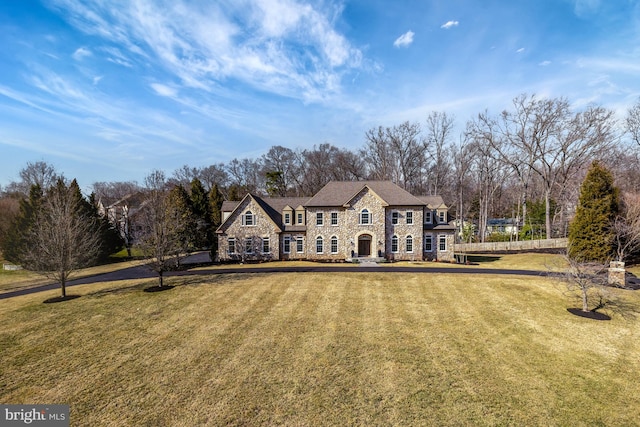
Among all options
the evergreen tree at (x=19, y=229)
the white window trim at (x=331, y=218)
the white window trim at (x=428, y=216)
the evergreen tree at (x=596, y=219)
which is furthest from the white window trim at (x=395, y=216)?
the evergreen tree at (x=19, y=229)

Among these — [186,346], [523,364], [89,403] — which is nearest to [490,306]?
[523,364]

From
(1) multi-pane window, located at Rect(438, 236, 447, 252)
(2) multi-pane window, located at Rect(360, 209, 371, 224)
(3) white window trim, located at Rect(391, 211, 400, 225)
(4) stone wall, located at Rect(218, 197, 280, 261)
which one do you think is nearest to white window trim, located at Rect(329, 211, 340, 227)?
(2) multi-pane window, located at Rect(360, 209, 371, 224)

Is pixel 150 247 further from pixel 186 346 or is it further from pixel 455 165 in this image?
pixel 455 165

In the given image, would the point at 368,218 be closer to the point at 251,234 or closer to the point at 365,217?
the point at 365,217

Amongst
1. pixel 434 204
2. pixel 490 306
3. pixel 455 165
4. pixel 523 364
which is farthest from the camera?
pixel 455 165

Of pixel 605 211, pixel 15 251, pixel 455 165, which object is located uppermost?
pixel 455 165
